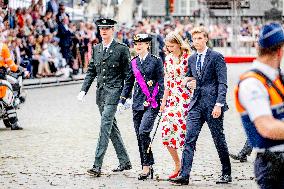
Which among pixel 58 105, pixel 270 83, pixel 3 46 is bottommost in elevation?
pixel 58 105

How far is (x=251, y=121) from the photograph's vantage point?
15.5 ft

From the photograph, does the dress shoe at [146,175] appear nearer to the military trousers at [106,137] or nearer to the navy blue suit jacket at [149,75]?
the military trousers at [106,137]

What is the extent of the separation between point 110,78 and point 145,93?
576 millimetres

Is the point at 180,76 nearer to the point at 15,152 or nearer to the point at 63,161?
the point at 63,161

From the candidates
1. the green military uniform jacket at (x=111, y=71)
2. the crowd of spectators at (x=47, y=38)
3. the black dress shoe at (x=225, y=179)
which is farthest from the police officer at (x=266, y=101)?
the crowd of spectators at (x=47, y=38)

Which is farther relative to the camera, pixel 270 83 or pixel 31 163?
pixel 31 163

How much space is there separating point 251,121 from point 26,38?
2281cm

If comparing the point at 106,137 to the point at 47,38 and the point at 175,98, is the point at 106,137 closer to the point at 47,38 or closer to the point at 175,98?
the point at 175,98

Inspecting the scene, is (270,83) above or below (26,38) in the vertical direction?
above

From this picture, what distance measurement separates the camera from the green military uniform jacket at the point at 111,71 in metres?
10.0

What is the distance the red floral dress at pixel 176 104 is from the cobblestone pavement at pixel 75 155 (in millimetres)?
479

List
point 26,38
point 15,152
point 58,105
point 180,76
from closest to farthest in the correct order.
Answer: point 180,76, point 15,152, point 58,105, point 26,38

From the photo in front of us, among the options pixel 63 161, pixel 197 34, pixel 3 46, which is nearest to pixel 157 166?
pixel 63 161

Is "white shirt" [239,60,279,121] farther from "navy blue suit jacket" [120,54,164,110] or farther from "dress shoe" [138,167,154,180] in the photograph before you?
"navy blue suit jacket" [120,54,164,110]
